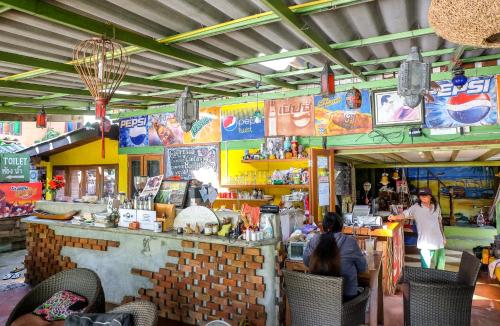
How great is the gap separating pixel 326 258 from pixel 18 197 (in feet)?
28.6

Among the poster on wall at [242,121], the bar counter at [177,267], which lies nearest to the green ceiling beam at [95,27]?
the bar counter at [177,267]

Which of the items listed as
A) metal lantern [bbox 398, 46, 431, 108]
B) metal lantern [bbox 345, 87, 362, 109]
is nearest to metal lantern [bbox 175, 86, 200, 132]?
metal lantern [bbox 345, 87, 362, 109]

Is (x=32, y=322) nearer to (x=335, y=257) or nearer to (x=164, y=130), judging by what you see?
(x=335, y=257)

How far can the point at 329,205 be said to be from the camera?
6.69m

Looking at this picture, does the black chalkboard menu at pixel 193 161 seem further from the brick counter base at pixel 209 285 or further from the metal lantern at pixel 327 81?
the metal lantern at pixel 327 81

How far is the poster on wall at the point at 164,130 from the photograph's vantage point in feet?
29.3

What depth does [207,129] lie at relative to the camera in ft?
28.1

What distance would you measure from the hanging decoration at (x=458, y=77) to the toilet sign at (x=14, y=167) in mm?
9768

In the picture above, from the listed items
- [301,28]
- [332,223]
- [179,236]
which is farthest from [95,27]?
[332,223]

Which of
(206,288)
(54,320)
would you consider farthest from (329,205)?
(54,320)

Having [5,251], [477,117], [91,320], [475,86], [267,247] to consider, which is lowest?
[5,251]

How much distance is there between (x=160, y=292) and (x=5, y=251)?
6.50 m

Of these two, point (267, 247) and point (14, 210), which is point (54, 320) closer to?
point (267, 247)

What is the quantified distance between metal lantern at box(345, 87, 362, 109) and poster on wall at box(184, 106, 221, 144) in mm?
3119
